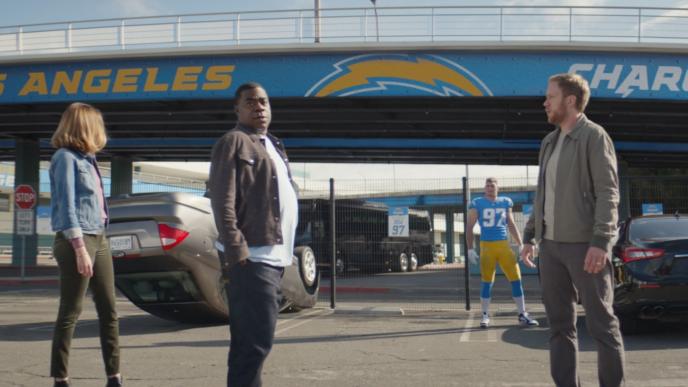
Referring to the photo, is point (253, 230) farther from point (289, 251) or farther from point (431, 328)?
point (431, 328)

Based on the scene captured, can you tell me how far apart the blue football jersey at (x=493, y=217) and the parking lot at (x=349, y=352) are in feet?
3.78

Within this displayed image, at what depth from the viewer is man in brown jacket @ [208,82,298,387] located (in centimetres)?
335

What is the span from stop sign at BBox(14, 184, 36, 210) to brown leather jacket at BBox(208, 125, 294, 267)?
684 inches

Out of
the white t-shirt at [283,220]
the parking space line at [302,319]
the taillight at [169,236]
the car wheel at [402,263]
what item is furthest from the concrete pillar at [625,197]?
the white t-shirt at [283,220]

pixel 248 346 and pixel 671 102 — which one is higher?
pixel 671 102

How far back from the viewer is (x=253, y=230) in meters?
3.46

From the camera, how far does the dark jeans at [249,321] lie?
3.35 m

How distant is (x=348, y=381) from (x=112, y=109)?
18829mm

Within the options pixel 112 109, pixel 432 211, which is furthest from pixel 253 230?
pixel 112 109

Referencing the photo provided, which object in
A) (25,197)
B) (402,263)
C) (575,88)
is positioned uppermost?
(575,88)

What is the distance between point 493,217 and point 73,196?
563 cm

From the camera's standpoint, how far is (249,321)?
11.0ft

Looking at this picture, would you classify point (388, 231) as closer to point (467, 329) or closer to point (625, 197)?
point (467, 329)

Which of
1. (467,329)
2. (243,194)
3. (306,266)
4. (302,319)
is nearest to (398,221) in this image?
(306,266)
